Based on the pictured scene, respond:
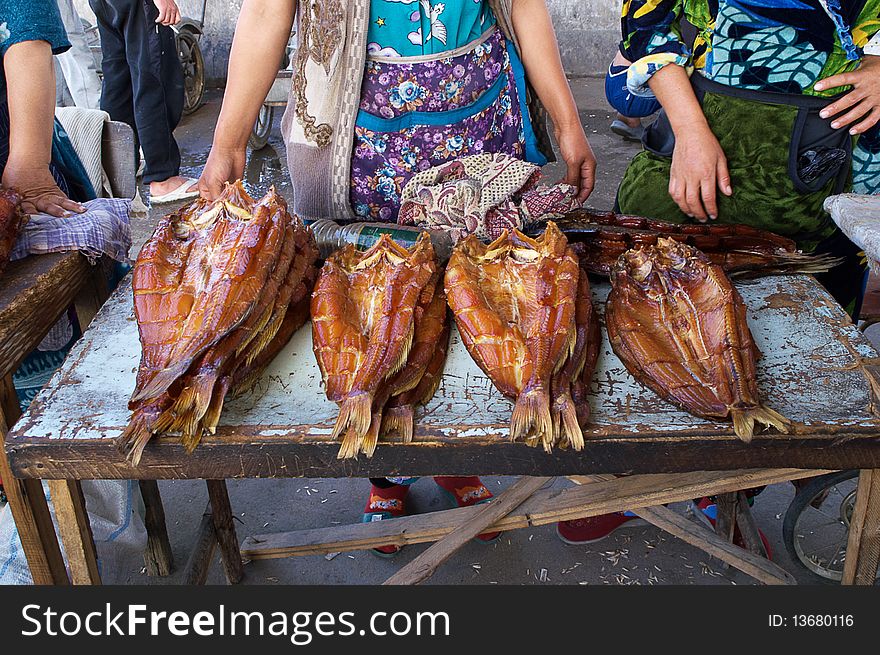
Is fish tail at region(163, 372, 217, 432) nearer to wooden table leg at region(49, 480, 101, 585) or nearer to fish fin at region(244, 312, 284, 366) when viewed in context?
fish fin at region(244, 312, 284, 366)

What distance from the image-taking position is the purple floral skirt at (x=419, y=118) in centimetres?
232

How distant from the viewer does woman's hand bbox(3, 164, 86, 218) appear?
218 centimetres

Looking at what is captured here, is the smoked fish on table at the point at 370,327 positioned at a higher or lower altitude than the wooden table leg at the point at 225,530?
higher

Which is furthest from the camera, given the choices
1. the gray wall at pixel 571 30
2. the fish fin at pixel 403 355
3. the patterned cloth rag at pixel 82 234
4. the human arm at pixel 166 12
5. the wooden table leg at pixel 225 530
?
the gray wall at pixel 571 30

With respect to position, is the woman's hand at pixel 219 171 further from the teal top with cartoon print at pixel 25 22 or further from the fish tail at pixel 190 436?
the fish tail at pixel 190 436

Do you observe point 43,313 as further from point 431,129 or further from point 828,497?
point 828,497

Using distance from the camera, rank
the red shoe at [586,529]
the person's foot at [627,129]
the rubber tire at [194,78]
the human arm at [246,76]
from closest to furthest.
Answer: the human arm at [246,76], the red shoe at [586,529], the person's foot at [627,129], the rubber tire at [194,78]

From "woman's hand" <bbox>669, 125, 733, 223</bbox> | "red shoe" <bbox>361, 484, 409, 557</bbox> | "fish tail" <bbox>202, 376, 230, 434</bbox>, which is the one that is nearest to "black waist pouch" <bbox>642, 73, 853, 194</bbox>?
"woman's hand" <bbox>669, 125, 733, 223</bbox>

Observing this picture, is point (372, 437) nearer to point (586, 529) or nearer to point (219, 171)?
point (219, 171)

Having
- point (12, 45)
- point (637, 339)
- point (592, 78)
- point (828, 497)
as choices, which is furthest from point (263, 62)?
point (592, 78)

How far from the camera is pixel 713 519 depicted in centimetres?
311

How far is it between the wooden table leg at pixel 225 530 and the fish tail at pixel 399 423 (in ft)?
4.13

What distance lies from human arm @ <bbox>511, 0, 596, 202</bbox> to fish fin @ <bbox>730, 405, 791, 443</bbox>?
4.05 feet

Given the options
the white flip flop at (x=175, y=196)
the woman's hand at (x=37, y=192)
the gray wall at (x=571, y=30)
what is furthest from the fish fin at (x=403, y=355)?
the gray wall at (x=571, y=30)
